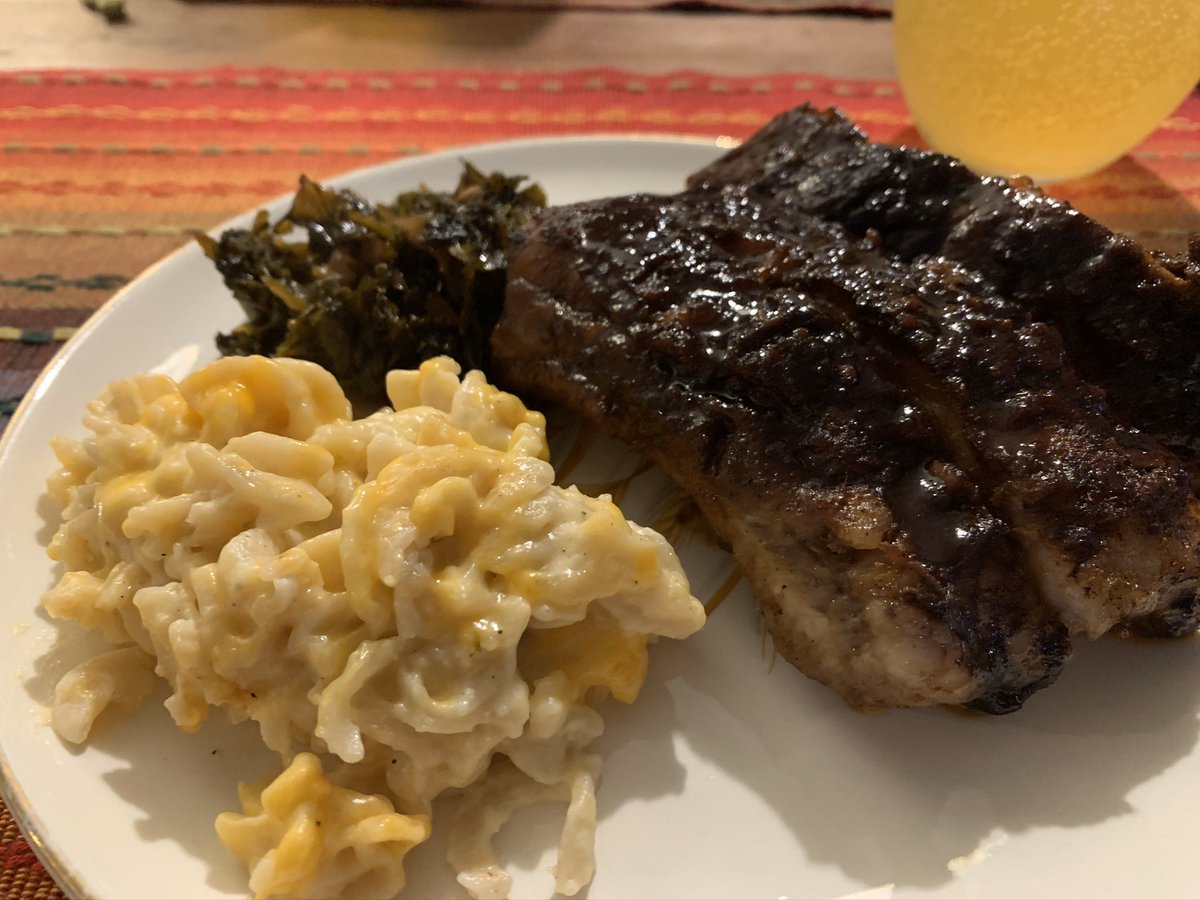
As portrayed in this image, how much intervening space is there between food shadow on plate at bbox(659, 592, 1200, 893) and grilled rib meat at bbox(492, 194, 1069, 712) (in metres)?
0.11

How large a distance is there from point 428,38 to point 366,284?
9.66 feet

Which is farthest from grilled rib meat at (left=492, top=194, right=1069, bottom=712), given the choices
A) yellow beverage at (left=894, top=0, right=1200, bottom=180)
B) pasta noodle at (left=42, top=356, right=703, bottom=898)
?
yellow beverage at (left=894, top=0, right=1200, bottom=180)

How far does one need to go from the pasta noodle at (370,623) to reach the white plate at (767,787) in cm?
8

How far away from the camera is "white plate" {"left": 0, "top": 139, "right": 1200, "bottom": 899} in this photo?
5.31ft

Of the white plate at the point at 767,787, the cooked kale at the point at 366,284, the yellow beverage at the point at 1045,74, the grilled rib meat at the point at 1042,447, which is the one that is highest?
the yellow beverage at the point at 1045,74

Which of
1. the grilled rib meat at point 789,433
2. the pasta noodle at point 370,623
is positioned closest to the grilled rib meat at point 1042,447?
the grilled rib meat at point 789,433

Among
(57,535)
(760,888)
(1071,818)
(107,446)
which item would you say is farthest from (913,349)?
(57,535)

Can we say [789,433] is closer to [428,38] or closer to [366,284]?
[366,284]

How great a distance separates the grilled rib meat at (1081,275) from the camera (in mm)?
1978

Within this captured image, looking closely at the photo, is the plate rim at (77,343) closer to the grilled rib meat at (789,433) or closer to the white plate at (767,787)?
the white plate at (767,787)

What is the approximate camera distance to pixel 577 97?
4.38 meters

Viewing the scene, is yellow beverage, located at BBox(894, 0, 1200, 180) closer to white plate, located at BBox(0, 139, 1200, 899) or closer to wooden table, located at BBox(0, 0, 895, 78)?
wooden table, located at BBox(0, 0, 895, 78)

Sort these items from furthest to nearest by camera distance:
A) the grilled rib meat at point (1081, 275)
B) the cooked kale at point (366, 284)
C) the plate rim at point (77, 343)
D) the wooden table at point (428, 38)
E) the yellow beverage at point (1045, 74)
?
1. the wooden table at point (428, 38)
2. the yellow beverage at point (1045, 74)
3. the cooked kale at point (366, 284)
4. the grilled rib meat at point (1081, 275)
5. the plate rim at point (77, 343)

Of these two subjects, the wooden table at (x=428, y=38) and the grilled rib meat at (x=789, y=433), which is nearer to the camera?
the grilled rib meat at (x=789, y=433)
